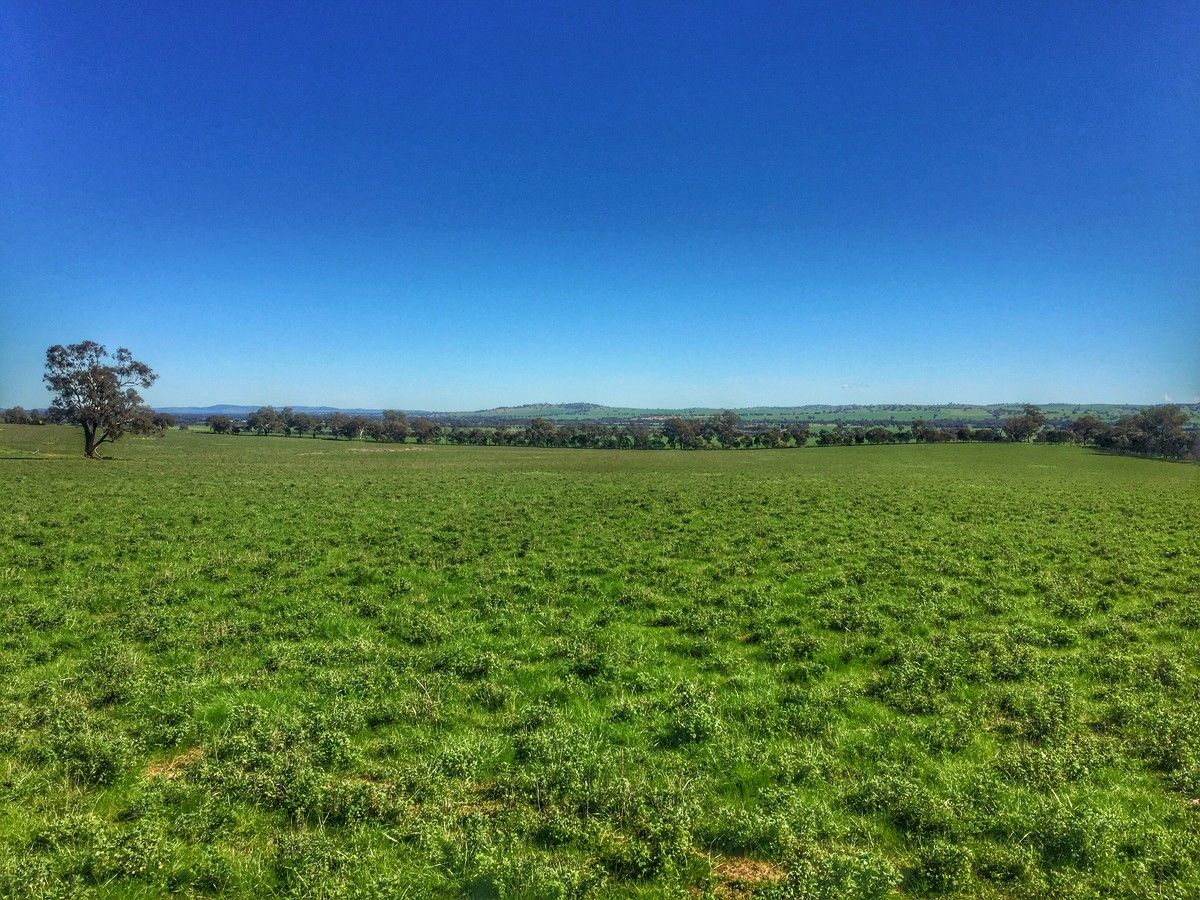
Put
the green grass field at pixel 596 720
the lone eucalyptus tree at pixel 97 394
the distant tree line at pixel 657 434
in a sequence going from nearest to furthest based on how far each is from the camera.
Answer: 1. the green grass field at pixel 596 720
2. the lone eucalyptus tree at pixel 97 394
3. the distant tree line at pixel 657 434

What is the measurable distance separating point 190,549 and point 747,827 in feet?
73.3

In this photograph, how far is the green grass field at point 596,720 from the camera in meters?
5.83

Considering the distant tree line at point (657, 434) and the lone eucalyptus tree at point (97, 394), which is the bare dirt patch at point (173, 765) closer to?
the lone eucalyptus tree at point (97, 394)

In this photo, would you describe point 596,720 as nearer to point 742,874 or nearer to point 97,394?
point 742,874

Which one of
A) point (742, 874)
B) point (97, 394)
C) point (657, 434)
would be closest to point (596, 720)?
point (742, 874)

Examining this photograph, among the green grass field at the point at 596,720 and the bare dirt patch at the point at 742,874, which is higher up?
the green grass field at the point at 596,720

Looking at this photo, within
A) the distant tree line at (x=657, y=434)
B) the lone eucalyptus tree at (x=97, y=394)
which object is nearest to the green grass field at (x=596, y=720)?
the lone eucalyptus tree at (x=97, y=394)

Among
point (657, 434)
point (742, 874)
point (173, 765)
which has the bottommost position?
point (742, 874)

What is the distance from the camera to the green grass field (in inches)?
229

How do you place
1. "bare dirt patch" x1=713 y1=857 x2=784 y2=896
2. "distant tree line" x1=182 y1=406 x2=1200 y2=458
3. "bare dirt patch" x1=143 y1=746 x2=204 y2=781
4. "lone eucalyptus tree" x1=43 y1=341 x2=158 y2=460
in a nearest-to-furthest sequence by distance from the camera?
1. "bare dirt patch" x1=713 y1=857 x2=784 y2=896
2. "bare dirt patch" x1=143 y1=746 x2=204 y2=781
3. "lone eucalyptus tree" x1=43 y1=341 x2=158 y2=460
4. "distant tree line" x1=182 y1=406 x2=1200 y2=458

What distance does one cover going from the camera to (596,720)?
29.2ft

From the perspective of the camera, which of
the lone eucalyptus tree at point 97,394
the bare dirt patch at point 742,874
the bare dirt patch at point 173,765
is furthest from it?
the lone eucalyptus tree at point 97,394

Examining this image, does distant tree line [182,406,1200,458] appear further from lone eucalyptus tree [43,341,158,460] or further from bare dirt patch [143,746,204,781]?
bare dirt patch [143,746,204,781]

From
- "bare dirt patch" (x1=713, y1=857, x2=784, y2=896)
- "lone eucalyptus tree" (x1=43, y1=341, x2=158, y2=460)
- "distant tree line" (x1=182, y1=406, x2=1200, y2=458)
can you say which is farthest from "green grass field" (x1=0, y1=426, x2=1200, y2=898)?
"distant tree line" (x1=182, y1=406, x2=1200, y2=458)
